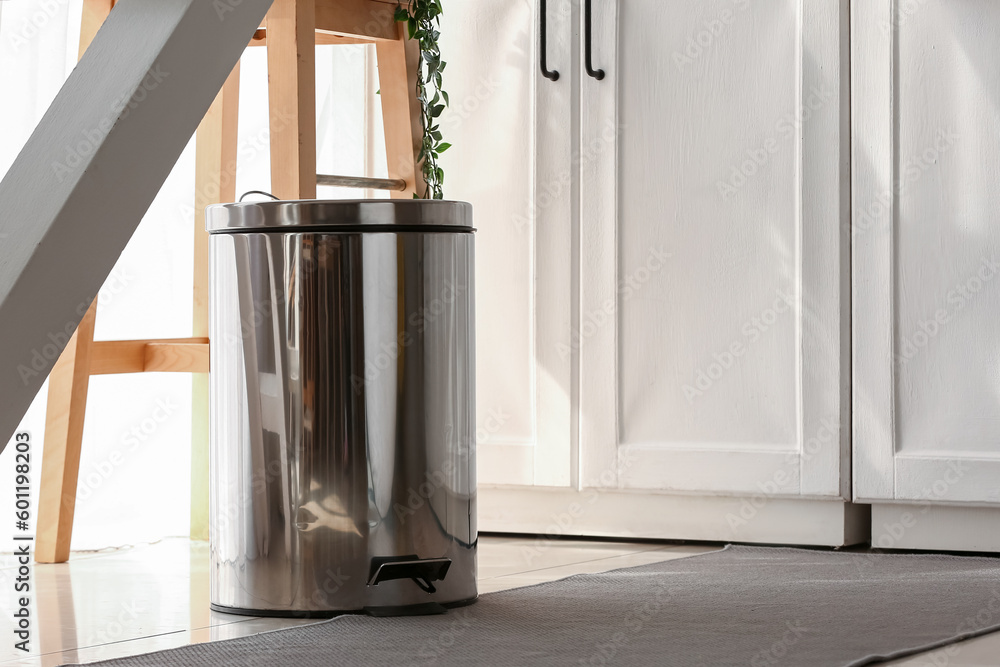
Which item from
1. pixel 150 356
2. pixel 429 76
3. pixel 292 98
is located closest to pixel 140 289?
pixel 150 356

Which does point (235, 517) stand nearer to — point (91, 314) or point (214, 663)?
point (214, 663)

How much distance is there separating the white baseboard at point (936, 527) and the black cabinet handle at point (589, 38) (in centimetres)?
82

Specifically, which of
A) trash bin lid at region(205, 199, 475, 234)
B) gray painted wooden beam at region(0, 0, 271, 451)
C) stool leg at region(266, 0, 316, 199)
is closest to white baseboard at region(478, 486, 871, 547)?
stool leg at region(266, 0, 316, 199)

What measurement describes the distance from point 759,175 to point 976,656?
954mm

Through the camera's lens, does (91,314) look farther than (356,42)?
No

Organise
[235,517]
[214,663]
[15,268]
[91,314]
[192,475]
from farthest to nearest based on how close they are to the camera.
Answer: [192,475] < [91,314] < [235,517] < [214,663] < [15,268]

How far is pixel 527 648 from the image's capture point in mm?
Answer: 1273

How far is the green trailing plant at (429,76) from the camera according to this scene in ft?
6.95

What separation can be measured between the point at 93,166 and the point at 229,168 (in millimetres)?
1228

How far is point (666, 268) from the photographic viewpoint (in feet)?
6.82

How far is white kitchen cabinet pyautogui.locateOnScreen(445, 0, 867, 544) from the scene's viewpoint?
6.54 feet

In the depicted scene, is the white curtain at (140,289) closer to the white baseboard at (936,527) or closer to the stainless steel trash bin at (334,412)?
the stainless steel trash bin at (334,412)

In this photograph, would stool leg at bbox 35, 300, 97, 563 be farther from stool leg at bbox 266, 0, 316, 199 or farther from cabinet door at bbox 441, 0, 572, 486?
cabinet door at bbox 441, 0, 572, 486

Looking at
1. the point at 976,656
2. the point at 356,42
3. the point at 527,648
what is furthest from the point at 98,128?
the point at 356,42
